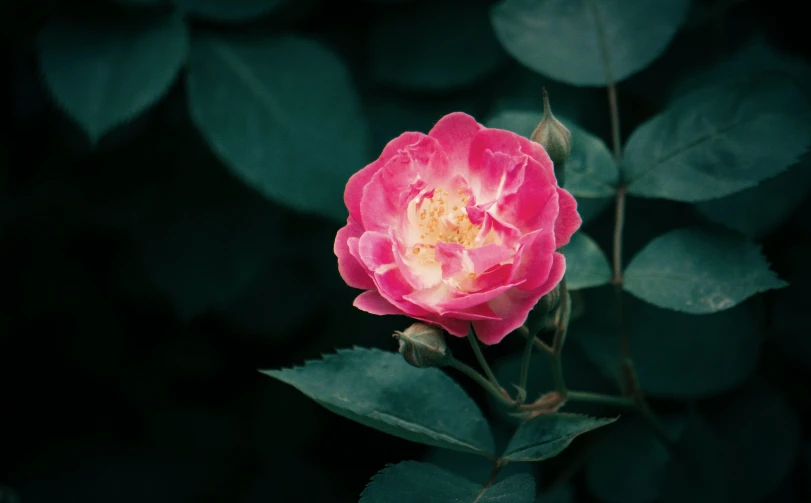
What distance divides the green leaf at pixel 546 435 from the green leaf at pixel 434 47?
0.94 m

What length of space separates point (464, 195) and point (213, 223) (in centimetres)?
108

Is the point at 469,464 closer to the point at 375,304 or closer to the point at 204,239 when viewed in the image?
the point at 375,304

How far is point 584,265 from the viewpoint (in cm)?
118

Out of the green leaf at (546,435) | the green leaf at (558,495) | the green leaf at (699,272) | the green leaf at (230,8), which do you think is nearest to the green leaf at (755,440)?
the green leaf at (558,495)

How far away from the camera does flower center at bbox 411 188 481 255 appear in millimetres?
1091

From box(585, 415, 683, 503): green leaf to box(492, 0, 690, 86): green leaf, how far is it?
0.70 meters

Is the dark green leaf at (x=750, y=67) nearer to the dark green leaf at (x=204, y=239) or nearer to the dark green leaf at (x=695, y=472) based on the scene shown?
the dark green leaf at (x=695, y=472)

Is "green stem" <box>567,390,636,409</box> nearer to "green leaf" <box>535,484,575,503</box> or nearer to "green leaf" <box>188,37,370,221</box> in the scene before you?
"green leaf" <box>535,484,575,503</box>

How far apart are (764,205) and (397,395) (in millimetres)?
878

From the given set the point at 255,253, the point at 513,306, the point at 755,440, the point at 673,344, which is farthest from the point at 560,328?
the point at 255,253

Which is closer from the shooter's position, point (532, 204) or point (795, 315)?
point (532, 204)

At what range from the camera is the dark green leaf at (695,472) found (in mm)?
1258

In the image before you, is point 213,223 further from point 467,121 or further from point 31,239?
point 467,121

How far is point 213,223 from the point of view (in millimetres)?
1960
